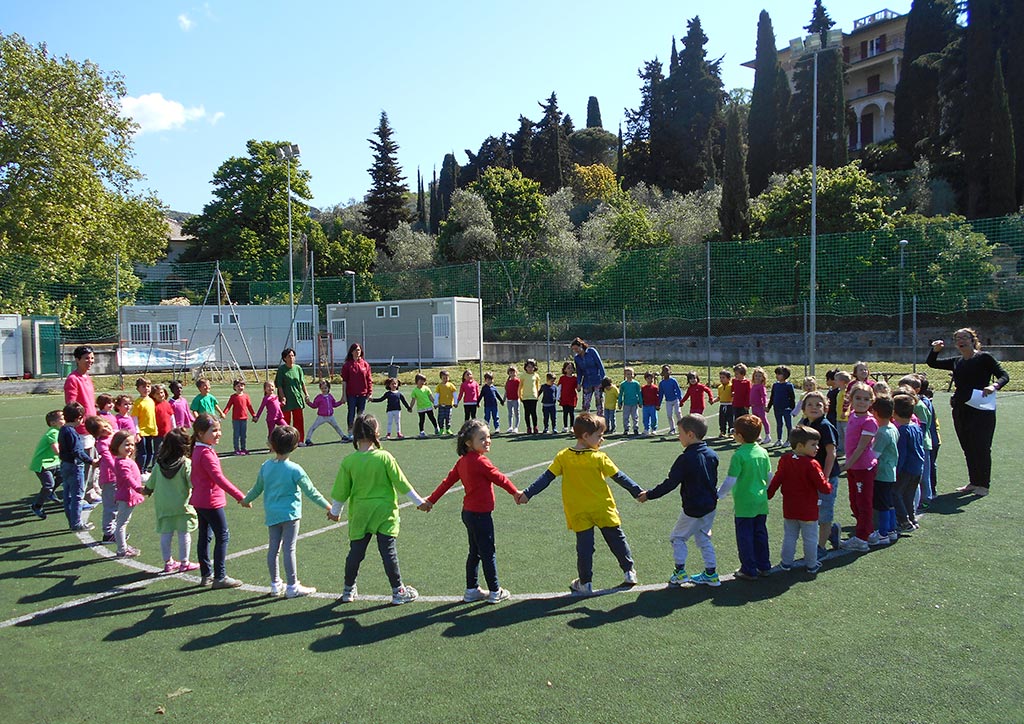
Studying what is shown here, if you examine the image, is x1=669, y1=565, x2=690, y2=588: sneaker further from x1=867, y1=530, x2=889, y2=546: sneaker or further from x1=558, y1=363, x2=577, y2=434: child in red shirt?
x1=558, y1=363, x2=577, y2=434: child in red shirt

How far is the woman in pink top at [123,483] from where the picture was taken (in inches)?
291

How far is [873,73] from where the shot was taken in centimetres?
5991

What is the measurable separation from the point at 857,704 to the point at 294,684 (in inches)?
124

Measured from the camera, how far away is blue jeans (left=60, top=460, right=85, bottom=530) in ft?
27.6

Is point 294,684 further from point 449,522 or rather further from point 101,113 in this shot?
point 101,113

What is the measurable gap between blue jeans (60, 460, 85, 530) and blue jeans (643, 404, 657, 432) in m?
10.4

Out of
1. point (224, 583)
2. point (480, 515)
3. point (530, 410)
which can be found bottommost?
point (224, 583)

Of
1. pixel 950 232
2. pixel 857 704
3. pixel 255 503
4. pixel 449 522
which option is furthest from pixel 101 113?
pixel 857 704

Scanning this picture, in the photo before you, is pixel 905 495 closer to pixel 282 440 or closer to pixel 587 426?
pixel 587 426

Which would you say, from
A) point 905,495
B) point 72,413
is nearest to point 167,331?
point 72,413

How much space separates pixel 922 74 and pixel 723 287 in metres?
29.1

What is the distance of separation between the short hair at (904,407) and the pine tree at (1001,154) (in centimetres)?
3804

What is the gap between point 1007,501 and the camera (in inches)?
339

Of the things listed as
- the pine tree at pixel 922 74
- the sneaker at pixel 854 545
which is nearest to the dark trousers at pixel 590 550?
the sneaker at pixel 854 545
